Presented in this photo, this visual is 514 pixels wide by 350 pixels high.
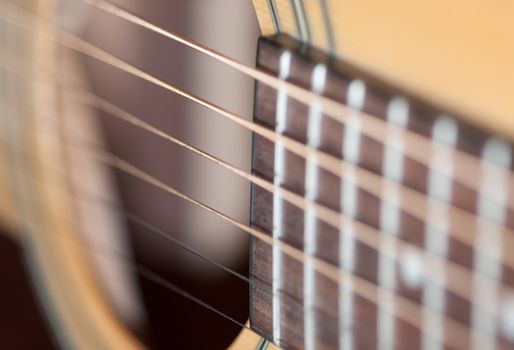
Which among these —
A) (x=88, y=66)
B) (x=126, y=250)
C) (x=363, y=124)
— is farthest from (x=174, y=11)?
(x=363, y=124)

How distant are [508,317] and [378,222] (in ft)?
0.20

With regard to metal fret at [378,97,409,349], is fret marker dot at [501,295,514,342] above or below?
below

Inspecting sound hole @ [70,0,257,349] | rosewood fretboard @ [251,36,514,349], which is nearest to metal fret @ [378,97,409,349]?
rosewood fretboard @ [251,36,514,349]

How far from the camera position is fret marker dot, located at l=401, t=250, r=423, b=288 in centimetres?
30

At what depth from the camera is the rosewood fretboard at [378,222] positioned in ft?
0.90

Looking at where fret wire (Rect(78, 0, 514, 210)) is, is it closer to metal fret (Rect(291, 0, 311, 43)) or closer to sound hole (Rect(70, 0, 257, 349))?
metal fret (Rect(291, 0, 311, 43))

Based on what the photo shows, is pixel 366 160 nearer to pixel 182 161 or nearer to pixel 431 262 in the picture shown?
pixel 431 262

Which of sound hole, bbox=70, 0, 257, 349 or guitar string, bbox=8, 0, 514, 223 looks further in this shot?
sound hole, bbox=70, 0, 257, 349

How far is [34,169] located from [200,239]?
5.5 inches

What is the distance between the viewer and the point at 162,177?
64 cm

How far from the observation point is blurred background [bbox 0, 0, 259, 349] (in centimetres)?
58

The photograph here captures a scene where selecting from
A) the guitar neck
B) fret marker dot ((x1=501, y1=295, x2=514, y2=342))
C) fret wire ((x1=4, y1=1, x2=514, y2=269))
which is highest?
the guitar neck

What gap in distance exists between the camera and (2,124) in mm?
609

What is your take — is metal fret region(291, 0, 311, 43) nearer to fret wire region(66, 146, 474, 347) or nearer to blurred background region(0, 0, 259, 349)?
fret wire region(66, 146, 474, 347)
